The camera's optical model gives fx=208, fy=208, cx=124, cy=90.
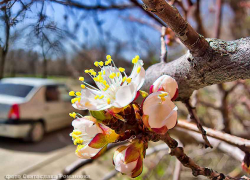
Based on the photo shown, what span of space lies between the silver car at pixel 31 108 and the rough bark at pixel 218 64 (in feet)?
13.1

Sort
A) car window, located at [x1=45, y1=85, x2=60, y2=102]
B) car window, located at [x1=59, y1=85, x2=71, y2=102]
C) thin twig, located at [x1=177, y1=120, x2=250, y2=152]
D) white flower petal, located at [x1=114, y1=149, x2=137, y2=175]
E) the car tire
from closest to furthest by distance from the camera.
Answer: white flower petal, located at [x1=114, y1=149, x2=137, y2=175], thin twig, located at [x1=177, y1=120, x2=250, y2=152], the car tire, car window, located at [x1=45, y1=85, x2=60, y2=102], car window, located at [x1=59, y1=85, x2=71, y2=102]

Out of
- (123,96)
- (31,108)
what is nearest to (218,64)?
(123,96)

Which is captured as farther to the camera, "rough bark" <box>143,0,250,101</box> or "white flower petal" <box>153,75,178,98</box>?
"white flower petal" <box>153,75,178,98</box>

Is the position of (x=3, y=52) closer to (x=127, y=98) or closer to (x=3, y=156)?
(x=127, y=98)

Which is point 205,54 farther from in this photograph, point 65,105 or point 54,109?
point 65,105

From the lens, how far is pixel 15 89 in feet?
14.7

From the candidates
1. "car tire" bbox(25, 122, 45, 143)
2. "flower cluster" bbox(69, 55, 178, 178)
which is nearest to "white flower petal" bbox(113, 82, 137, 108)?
"flower cluster" bbox(69, 55, 178, 178)

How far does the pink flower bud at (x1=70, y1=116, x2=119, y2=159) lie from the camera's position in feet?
2.02

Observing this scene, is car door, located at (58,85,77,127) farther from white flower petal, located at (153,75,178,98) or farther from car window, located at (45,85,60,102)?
white flower petal, located at (153,75,178,98)

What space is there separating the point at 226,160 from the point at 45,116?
3.72 metres

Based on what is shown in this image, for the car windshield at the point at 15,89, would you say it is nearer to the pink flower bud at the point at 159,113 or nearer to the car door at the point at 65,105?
the car door at the point at 65,105

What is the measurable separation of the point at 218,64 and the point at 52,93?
5.00m

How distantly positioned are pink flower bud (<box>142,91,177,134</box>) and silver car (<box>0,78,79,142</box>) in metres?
4.00

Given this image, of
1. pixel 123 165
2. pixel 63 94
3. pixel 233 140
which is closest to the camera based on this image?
pixel 123 165
